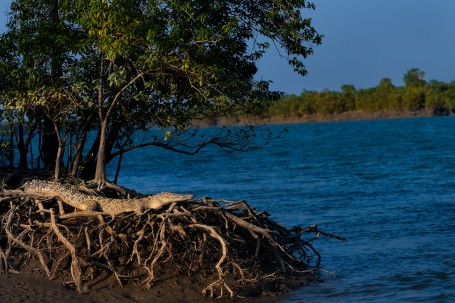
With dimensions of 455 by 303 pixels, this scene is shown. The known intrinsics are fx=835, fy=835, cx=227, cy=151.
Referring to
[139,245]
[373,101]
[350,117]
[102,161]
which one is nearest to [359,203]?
[102,161]

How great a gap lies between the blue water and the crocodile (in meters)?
2.42

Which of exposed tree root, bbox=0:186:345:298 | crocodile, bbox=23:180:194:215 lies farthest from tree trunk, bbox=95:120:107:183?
exposed tree root, bbox=0:186:345:298

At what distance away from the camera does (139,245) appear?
12.6 meters

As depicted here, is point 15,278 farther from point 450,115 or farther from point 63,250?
point 450,115

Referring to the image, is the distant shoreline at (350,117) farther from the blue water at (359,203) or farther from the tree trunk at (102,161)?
the tree trunk at (102,161)

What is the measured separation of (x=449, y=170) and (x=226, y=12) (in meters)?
22.1

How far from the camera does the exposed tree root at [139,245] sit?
12.3 meters

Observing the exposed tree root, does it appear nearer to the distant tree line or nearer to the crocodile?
the crocodile

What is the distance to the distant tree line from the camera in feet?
456

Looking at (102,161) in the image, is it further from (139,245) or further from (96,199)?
(139,245)

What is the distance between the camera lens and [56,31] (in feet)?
47.3

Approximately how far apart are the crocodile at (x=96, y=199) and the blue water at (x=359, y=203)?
95.1 inches

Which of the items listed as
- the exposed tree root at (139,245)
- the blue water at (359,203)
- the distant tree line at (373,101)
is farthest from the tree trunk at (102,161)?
the distant tree line at (373,101)

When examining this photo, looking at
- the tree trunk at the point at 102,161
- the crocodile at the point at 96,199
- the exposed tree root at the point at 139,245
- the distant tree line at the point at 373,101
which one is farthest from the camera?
the distant tree line at the point at 373,101
